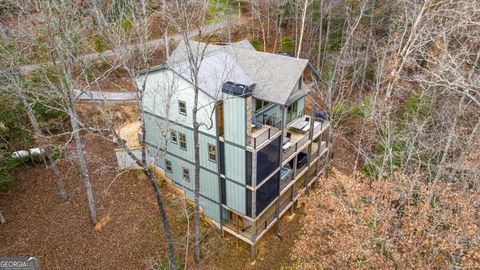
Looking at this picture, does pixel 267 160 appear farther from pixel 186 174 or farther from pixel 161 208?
pixel 161 208

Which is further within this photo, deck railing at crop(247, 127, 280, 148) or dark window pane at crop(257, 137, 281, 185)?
dark window pane at crop(257, 137, 281, 185)

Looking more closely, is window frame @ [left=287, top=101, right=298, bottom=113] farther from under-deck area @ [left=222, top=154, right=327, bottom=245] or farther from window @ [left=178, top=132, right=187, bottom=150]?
window @ [left=178, top=132, right=187, bottom=150]

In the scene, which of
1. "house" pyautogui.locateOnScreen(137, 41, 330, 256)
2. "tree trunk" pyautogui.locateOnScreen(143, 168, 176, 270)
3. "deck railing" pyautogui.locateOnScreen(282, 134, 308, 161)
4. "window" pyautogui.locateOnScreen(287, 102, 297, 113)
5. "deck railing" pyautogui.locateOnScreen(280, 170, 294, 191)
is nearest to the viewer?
"tree trunk" pyautogui.locateOnScreen(143, 168, 176, 270)

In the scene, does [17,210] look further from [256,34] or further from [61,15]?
[256,34]

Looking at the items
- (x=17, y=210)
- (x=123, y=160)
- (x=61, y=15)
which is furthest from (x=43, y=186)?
(x=61, y=15)

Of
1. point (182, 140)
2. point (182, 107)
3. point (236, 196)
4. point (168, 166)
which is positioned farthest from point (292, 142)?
point (168, 166)

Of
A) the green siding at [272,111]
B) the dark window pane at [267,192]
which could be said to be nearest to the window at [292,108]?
the green siding at [272,111]

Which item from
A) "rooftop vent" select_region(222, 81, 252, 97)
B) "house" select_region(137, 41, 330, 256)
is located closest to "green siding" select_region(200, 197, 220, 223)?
"house" select_region(137, 41, 330, 256)
